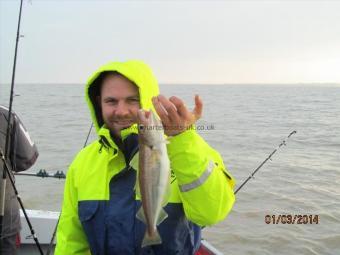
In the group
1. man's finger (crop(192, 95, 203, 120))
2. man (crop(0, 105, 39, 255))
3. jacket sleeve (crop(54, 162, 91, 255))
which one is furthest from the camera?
man (crop(0, 105, 39, 255))

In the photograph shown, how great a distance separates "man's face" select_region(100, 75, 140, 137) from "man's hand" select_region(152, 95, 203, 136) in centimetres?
64

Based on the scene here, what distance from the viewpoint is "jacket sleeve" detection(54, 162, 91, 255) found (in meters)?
3.23

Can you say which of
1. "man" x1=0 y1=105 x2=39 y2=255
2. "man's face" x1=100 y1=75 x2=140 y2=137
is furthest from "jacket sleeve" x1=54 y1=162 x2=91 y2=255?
"man" x1=0 y1=105 x2=39 y2=255

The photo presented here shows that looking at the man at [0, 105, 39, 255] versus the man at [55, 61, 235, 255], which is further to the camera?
the man at [0, 105, 39, 255]

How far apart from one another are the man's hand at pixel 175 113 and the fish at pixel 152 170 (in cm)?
7

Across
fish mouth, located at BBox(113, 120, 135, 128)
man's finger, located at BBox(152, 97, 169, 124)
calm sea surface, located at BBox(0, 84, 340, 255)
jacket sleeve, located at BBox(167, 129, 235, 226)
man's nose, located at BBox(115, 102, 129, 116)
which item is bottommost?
calm sea surface, located at BBox(0, 84, 340, 255)

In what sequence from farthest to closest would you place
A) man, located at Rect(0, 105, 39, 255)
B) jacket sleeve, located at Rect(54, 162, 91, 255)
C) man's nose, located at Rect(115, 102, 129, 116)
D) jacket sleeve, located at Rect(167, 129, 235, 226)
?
man, located at Rect(0, 105, 39, 255) < jacket sleeve, located at Rect(54, 162, 91, 255) < man's nose, located at Rect(115, 102, 129, 116) < jacket sleeve, located at Rect(167, 129, 235, 226)

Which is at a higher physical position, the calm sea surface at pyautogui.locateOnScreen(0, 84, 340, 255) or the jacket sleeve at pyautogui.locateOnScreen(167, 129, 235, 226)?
the jacket sleeve at pyautogui.locateOnScreen(167, 129, 235, 226)

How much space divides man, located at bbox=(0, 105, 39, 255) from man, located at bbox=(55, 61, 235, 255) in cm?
147

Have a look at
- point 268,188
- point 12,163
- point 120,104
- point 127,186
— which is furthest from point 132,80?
point 268,188

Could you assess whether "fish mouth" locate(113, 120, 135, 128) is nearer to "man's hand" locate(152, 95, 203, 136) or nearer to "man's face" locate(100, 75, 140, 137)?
"man's face" locate(100, 75, 140, 137)

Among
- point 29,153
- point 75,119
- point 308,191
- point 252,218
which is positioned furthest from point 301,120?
point 29,153

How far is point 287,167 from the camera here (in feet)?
45.2

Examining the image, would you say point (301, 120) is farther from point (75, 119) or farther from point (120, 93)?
point (120, 93)
